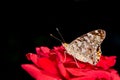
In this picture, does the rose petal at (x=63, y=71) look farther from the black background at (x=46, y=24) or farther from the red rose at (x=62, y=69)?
the black background at (x=46, y=24)

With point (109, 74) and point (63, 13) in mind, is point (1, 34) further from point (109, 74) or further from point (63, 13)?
point (109, 74)

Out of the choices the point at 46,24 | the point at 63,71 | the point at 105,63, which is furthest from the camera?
the point at 46,24

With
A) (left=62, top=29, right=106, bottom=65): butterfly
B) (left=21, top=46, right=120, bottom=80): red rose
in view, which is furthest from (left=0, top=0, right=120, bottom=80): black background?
(left=21, top=46, right=120, bottom=80): red rose

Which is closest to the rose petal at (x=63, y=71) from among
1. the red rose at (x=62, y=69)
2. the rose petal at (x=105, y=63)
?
the red rose at (x=62, y=69)

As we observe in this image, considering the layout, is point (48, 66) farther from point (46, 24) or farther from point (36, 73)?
point (46, 24)

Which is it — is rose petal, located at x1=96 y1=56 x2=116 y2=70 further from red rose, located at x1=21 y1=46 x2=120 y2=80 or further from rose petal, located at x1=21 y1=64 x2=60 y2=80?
rose petal, located at x1=21 y1=64 x2=60 y2=80

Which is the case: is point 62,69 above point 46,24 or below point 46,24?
below

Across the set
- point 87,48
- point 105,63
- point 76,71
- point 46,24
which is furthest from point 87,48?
point 46,24
